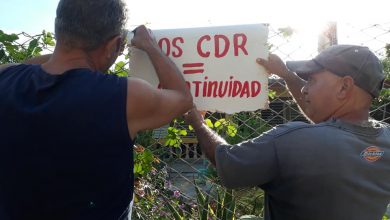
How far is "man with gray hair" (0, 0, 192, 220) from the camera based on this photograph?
1.40 metres

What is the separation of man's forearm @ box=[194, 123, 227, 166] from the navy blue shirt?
1.25 feet

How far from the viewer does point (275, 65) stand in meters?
1.98

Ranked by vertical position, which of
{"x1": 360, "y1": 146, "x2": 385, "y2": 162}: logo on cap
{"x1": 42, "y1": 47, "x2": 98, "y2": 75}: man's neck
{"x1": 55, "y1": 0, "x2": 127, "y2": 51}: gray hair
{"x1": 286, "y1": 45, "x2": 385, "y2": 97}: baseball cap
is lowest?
{"x1": 360, "y1": 146, "x2": 385, "y2": 162}: logo on cap

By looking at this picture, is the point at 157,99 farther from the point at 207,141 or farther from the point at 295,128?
the point at 295,128

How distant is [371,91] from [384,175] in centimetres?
31

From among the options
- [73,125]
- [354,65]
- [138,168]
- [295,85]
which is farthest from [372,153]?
[138,168]

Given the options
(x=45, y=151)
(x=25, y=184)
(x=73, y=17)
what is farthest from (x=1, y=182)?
(x=73, y=17)

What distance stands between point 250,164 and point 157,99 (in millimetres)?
383

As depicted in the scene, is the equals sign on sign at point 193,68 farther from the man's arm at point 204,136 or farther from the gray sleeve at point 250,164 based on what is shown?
the gray sleeve at point 250,164

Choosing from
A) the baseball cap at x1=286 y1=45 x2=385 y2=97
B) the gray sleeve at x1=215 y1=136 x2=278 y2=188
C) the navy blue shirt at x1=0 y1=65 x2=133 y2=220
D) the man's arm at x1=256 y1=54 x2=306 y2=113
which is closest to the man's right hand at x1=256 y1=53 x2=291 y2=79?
the man's arm at x1=256 y1=54 x2=306 y2=113

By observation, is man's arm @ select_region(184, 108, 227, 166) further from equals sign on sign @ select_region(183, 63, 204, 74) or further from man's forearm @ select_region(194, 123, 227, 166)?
equals sign on sign @ select_region(183, 63, 204, 74)

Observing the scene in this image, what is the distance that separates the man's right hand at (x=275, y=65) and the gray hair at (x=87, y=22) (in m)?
0.70

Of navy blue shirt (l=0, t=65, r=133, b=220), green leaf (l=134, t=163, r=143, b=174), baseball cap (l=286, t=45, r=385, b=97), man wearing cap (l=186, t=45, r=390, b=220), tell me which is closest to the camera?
navy blue shirt (l=0, t=65, r=133, b=220)

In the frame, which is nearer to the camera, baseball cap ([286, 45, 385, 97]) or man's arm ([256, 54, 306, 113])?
baseball cap ([286, 45, 385, 97])
